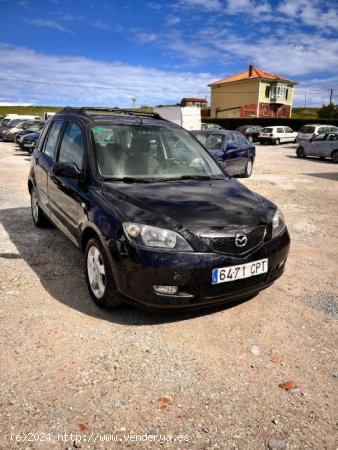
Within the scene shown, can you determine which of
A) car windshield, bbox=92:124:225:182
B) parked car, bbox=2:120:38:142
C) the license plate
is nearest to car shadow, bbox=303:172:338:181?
car windshield, bbox=92:124:225:182

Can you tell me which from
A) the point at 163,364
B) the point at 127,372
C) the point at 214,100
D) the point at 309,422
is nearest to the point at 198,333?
the point at 163,364

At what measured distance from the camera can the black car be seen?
9.87 ft

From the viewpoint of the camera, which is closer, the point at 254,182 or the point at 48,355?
the point at 48,355

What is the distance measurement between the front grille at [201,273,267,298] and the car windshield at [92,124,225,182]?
4.45 feet

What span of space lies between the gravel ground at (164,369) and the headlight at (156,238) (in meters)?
0.77

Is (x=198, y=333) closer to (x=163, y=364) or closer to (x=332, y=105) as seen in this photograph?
(x=163, y=364)

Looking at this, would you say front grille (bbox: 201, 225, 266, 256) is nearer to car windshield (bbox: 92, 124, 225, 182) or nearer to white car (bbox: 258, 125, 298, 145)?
car windshield (bbox: 92, 124, 225, 182)

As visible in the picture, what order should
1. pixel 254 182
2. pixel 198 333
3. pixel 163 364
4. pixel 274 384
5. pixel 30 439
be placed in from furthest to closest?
pixel 254 182 → pixel 198 333 → pixel 163 364 → pixel 274 384 → pixel 30 439

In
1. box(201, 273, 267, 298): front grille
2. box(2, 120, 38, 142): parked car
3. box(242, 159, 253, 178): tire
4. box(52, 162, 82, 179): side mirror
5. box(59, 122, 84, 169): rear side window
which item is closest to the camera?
box(201, 273, 267, 298): front grille

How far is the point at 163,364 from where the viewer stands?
2.82m

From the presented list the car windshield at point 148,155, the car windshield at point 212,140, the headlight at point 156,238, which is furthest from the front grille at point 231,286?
the car windshield at point 212,140

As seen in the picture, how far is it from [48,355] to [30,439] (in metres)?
0.79

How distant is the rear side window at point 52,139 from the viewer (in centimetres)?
501

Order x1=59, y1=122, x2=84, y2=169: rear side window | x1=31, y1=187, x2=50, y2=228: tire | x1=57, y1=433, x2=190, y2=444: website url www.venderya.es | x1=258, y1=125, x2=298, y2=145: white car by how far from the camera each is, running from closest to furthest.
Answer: x1=57, y1=433, x2=190, y2=444: website url www.venderya.es < x1=59, y1=122, x2=84, y2=169: rear side window < x1=31, y1=187, x2=50, y2=228: tire < x1=258, y1=125, x2=298, y2=145: white car
